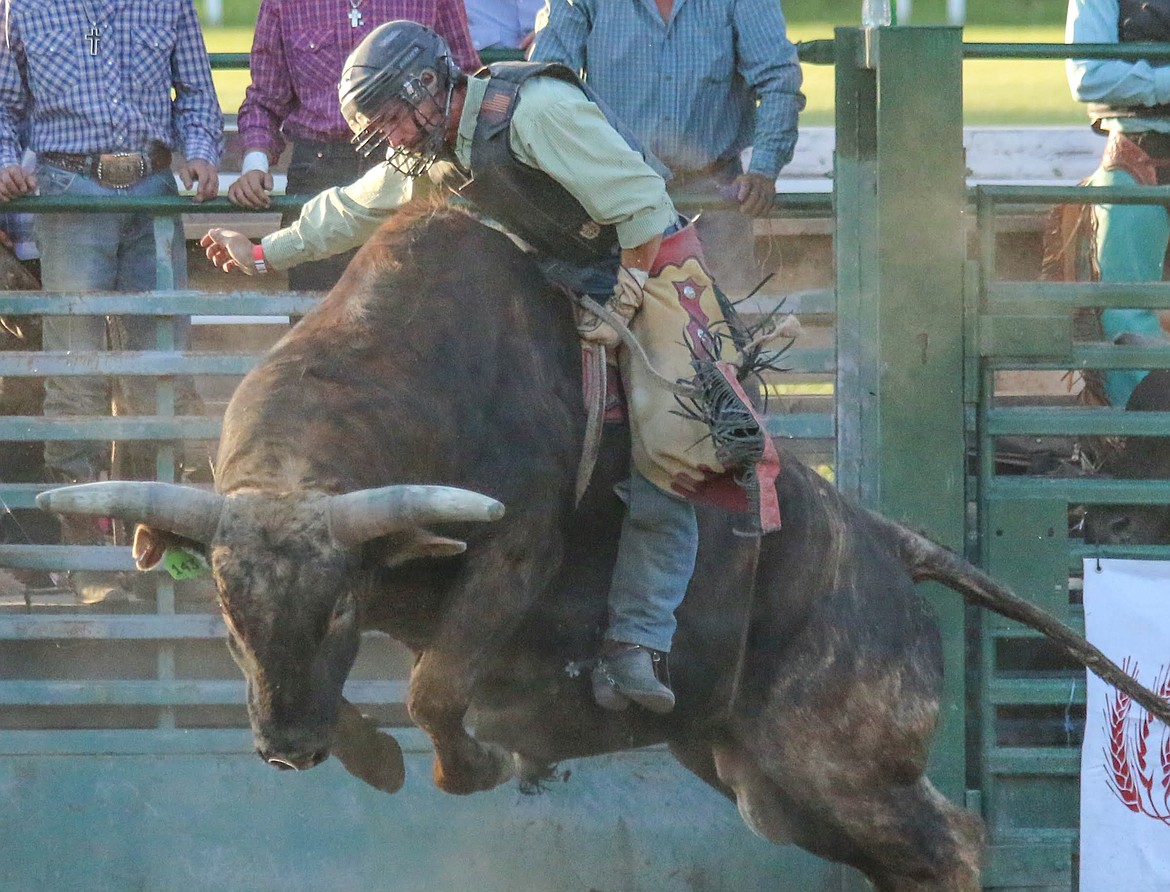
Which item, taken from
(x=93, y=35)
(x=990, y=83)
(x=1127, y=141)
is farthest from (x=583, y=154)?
(x=990, y=83)

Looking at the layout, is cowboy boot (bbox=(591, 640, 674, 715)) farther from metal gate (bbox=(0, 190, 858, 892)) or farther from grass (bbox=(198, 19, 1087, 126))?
grass (bbox=(198, 19, 1087, 126))

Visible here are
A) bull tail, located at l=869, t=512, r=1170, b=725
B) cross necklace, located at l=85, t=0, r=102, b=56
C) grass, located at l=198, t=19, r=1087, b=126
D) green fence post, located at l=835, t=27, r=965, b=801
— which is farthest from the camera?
grass, located at l=198, t=19, r=1087, b=126

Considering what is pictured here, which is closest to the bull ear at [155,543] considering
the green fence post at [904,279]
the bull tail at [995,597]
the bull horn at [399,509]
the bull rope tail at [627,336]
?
the bull horn at [399,509]

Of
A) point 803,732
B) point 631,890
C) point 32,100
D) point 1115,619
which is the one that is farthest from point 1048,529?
point 32,100

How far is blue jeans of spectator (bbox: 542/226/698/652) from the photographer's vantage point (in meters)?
4.61

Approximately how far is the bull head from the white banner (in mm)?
2848

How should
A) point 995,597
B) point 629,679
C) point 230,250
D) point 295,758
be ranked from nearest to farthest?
1. point 295,758
2. point 629,679
3. point 230,250
4. point 995,597

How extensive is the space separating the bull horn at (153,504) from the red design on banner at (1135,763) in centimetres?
341

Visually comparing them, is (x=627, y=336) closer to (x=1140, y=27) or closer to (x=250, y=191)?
(x=250, y=191)

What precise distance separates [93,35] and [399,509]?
3208mm

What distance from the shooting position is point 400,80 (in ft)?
13.9

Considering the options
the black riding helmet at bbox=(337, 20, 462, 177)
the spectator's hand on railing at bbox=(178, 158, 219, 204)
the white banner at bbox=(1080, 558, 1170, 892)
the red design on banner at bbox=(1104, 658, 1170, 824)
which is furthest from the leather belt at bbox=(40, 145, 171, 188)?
the red design on banner at bbox=(1104, 658, 1170, 824)

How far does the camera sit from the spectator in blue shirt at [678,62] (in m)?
6.03

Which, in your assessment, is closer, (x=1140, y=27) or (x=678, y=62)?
(x=678, y=62)
